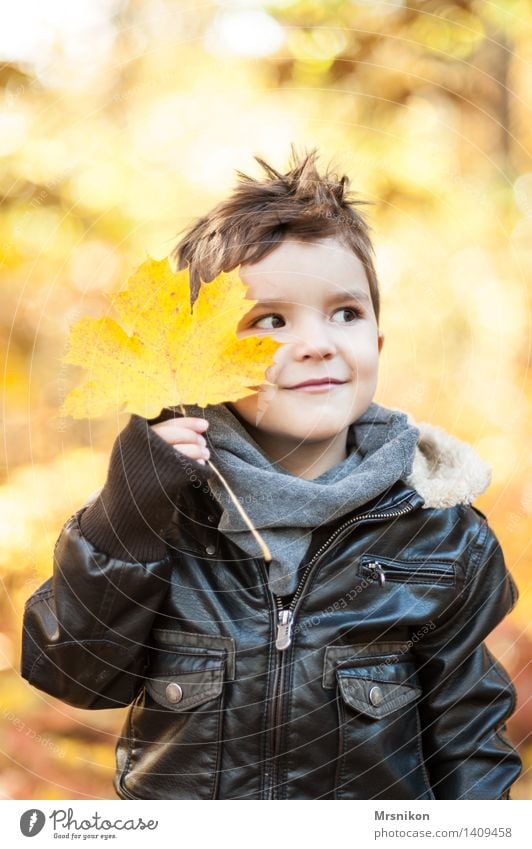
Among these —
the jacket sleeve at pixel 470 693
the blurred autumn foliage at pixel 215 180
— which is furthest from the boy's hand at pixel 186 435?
the blurred autumn foliage at pixel 215 180

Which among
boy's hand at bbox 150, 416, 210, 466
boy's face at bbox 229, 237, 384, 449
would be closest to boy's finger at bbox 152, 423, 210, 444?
boy's hand at bbox 150, 416, 210, 466

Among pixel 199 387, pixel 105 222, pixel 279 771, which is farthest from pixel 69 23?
pixel 279 771

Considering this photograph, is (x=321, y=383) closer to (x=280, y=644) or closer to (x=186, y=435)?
(x=186, y=435)

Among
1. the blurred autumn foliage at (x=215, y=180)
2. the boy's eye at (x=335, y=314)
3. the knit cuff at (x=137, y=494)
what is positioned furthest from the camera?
the blurred autumn foliage at (x=215, y=180)

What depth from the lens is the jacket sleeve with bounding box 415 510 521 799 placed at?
891 mm

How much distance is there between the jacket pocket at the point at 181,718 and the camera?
0.83 m

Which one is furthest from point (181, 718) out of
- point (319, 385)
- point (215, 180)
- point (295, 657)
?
point (215, 180)

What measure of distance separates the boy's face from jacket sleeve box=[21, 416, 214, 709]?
0.11 metres

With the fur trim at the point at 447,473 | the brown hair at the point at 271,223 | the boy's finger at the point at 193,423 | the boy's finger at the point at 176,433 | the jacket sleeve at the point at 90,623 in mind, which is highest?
the brown hair at the point at 271,223

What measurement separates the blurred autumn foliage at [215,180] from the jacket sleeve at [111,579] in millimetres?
546

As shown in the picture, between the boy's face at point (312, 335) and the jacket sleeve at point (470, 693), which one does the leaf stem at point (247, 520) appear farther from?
the jacket sleeve at point (470, 693)

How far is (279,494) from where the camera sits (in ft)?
2.77

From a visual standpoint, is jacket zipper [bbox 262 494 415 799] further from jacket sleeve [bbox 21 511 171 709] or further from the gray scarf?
jacket sleeve [bbox 21 511 171 709]
